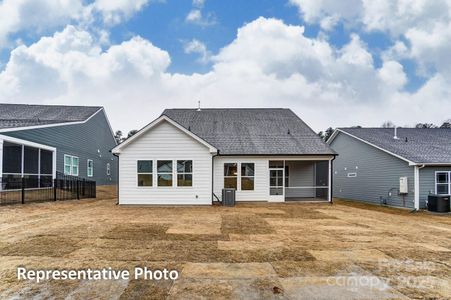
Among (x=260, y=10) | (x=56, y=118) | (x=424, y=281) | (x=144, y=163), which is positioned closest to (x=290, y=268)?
(x=424, y=281)

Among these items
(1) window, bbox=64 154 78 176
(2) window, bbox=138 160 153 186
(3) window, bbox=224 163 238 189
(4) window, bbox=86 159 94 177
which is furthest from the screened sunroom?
(3) window, bbox=224 163 238 189

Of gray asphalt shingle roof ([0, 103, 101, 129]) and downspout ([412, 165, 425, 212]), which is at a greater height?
gray asphalt shingle roof ([0, 103, 101, 129])

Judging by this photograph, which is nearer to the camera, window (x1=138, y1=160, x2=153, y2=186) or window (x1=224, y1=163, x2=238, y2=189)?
window (x1=138, y1=160, x2=153, y2=186)

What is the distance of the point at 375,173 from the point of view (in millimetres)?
18750

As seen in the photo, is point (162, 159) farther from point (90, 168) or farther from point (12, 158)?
point (90, 168)

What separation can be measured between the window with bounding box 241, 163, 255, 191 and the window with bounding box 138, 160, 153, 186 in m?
5.25

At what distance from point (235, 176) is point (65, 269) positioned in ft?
40.4

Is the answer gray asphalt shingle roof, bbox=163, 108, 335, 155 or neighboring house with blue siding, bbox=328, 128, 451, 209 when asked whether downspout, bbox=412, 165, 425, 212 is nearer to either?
neighboring house with blue siding, bbox=328, 128, 451, 209

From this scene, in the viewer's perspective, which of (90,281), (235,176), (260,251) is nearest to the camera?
(90,281)

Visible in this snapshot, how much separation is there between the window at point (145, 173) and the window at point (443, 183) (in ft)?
51.1

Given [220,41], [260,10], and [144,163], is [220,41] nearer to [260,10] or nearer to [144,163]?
[260,10]

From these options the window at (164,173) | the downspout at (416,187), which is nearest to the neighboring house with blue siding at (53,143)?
the window at (164,173)

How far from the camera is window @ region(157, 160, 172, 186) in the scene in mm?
15289

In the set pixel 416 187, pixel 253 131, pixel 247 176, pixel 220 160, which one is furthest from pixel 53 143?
pixel 416 187
